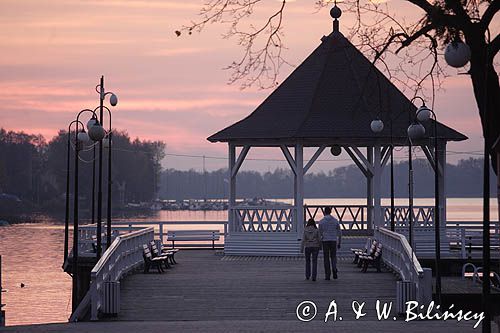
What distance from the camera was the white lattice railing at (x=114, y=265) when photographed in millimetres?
22297

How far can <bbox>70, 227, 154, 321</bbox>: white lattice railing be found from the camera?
Answer: 22.3m

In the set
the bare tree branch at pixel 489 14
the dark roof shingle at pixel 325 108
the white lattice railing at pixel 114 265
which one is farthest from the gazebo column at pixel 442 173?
the bare tree branch at pixel 489 14

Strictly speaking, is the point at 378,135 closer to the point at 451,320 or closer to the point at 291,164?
the point at 291,164

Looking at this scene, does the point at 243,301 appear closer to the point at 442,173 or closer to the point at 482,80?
the point at 482,80

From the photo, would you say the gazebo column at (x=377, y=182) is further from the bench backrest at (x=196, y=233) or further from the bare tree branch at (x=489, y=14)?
the bare tree branch at (x=489, y=14)

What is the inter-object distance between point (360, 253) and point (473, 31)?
50.9 ft

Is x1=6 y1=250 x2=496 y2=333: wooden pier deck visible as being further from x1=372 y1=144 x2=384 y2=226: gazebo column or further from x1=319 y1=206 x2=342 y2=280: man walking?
x1=372 y1=144 x2=384 y2=226: gazebo column

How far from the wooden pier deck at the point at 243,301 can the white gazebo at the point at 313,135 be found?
519cm

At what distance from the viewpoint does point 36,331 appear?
19.4 metres

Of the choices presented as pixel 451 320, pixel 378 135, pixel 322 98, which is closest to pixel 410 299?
pixel 451 320

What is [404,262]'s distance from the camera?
26047mm

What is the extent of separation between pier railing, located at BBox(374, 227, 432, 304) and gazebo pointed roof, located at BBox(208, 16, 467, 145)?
17.2ft

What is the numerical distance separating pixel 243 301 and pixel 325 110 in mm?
16295

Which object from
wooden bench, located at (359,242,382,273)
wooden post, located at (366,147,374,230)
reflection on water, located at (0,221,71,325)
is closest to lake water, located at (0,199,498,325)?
reflection on water, located at (0,221,71,325)
